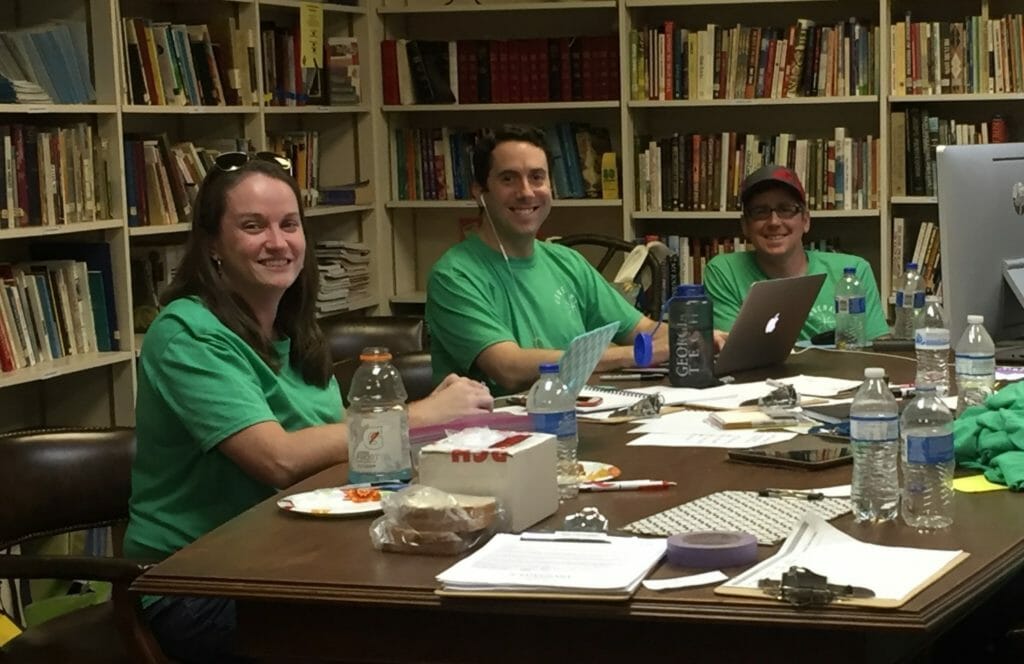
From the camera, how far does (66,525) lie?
2623 mm

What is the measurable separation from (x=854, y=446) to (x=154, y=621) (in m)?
1.10

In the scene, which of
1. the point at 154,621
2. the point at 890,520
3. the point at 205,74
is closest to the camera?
the point at 890,520

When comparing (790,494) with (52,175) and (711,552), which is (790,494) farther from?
(52,175)

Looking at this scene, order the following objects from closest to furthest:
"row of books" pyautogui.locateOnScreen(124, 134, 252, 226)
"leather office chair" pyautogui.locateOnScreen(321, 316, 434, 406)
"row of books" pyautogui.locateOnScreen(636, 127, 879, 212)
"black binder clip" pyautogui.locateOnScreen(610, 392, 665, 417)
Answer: "black binder clip" pyautogui.locateOnScreen(610, 392, 665, 417), "leather office chair" pyautogui.locateOnScreen(321, 316, 434, 406), "row of books" pyautogui.locateOnScreen(124, 134, 252, 226), "row of books" pyautogui.locateOnScreen(636, 127, 879, 212)

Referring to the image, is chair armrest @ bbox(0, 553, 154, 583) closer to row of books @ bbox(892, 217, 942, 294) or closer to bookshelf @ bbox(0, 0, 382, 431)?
bookshelf @ bbox(0, 0, 382, 431)

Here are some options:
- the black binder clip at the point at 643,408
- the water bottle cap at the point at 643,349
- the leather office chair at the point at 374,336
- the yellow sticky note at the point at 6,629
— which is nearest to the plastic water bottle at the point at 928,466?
the black binder clip at the point at 643,408

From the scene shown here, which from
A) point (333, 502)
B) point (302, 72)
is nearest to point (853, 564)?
point (333, 502)

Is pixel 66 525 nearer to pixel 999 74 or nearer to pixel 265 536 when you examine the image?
pixel 265 536

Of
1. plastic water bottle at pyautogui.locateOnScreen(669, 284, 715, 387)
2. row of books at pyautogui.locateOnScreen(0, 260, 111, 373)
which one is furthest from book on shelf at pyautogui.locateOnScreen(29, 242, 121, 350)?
plastic water bottle at pyautogui.locateOnScreen(669, 284, 715, 387)

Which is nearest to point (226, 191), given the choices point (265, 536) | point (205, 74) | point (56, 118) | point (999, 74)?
point (265, 536)

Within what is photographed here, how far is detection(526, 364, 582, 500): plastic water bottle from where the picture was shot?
2.15 metres

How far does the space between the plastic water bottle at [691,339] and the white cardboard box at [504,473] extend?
1.09 m

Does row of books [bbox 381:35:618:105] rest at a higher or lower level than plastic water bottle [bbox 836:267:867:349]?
higher

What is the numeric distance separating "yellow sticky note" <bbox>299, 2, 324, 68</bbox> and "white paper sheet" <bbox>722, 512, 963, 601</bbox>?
3.57 m
